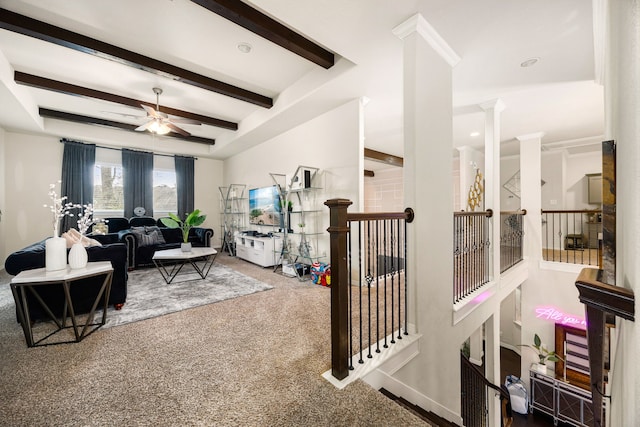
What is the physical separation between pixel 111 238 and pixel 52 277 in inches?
128

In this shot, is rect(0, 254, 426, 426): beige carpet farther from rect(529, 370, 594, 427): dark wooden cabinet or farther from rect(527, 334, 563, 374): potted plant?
rect(529, 370, 594, 427): dark wooden cabinet

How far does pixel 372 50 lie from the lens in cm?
242

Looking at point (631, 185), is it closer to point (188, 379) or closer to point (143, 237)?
point (188, 379)

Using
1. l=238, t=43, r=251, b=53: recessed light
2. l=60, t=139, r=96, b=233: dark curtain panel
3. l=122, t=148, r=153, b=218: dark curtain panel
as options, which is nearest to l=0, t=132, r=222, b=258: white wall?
l=60, t=139, r=96, b=233: dark curtain panel

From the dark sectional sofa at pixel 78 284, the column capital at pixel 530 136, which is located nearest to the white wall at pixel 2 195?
the dark sectional sofa at pixel 78 284

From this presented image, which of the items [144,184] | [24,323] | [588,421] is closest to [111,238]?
[144,184]

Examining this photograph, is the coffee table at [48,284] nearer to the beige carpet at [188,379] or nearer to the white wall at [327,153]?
the beige carpet at [188,379]

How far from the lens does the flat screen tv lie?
506cm

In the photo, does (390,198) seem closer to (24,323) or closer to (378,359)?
(378,359)

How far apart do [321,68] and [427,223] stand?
2348mm

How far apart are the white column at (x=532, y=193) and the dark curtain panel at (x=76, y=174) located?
29.7 ft

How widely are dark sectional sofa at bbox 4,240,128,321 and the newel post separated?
2.49 metres

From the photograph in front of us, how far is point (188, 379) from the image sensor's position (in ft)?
5.14

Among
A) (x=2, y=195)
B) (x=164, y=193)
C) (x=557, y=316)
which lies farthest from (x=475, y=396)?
(x=2, y=195)
